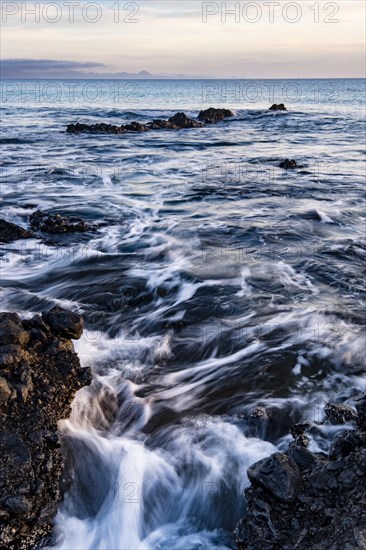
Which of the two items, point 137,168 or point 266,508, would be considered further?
point 137,168

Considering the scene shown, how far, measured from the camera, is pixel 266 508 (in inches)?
169

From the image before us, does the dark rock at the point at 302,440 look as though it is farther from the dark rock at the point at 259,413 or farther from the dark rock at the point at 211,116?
the dark rock at the point at 211,116

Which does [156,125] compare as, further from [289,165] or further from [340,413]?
[340,413]

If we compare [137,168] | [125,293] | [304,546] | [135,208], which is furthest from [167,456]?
[137,168]

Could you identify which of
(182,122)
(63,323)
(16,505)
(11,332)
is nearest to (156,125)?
(182,122)

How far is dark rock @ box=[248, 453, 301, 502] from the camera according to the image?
4.25 metres

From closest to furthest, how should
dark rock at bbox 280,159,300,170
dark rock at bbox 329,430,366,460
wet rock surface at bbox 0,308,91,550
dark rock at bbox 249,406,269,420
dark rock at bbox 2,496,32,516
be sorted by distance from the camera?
dark rock at bbox 2,496,32,516 < wet rock surface at bbox 0,308,91,550 < dark rock at bbox 329,430,366,460 < dark rock at bbox 249,406,269,420 < dark rock at bbox 280,159,300,170

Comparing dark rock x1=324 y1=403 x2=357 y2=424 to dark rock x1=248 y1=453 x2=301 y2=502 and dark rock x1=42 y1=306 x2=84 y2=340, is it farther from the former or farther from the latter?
dark rock x1=42 y1=306 x2=84 y2=340

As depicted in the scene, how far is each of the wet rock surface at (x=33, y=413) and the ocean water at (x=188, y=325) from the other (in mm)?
326

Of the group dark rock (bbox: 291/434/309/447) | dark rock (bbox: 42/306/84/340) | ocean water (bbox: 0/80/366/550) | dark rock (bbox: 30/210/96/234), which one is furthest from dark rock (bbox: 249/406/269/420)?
dark rock (bbox: 30/210/96/234)

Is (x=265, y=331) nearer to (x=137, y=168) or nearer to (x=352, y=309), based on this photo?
(x=352, y=309)

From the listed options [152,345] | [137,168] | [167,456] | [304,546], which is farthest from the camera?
[137,168]

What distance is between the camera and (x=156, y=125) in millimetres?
39156

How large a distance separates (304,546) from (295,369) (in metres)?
3.52
